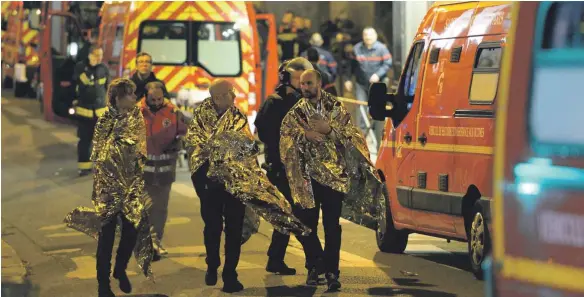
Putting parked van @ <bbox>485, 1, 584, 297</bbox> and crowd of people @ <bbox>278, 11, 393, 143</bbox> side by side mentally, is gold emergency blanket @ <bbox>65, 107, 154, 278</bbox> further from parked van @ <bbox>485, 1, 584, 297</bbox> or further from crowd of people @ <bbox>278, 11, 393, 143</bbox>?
crowd of people @ <bbox>278, 11, 393, 143</bbox>

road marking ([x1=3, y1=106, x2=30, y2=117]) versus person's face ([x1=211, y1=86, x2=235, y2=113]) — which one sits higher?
person's face ([x1=211, y1=86, x2=235, y2=113])

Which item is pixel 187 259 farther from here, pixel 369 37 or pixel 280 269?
pixel 369 37

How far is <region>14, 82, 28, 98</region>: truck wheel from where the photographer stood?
3203 cm

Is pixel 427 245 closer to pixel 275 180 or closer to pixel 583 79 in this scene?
pixel 275 180

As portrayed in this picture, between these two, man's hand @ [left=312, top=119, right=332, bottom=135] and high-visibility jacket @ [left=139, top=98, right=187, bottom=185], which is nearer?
man's hand @ [left=312, top=119, right=332, bottom=135]

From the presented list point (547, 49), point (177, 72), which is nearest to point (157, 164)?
point (547, 49)

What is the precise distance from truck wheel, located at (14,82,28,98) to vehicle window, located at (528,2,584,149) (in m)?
27.8

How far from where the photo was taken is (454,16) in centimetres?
1004

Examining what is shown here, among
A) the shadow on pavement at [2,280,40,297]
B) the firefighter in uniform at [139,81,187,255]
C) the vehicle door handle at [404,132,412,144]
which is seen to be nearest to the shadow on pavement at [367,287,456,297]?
the vehicle door handle at [404,132,412,144]

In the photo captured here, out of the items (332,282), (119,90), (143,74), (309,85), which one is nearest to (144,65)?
(143,74)

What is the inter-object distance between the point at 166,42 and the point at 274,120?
380 inches

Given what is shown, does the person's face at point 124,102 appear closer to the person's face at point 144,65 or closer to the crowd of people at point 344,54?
the person's face at point 144,65

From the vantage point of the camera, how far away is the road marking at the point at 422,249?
11.2m

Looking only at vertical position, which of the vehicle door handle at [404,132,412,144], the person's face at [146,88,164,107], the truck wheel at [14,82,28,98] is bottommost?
the truck wheel at [14,82,28,98]
